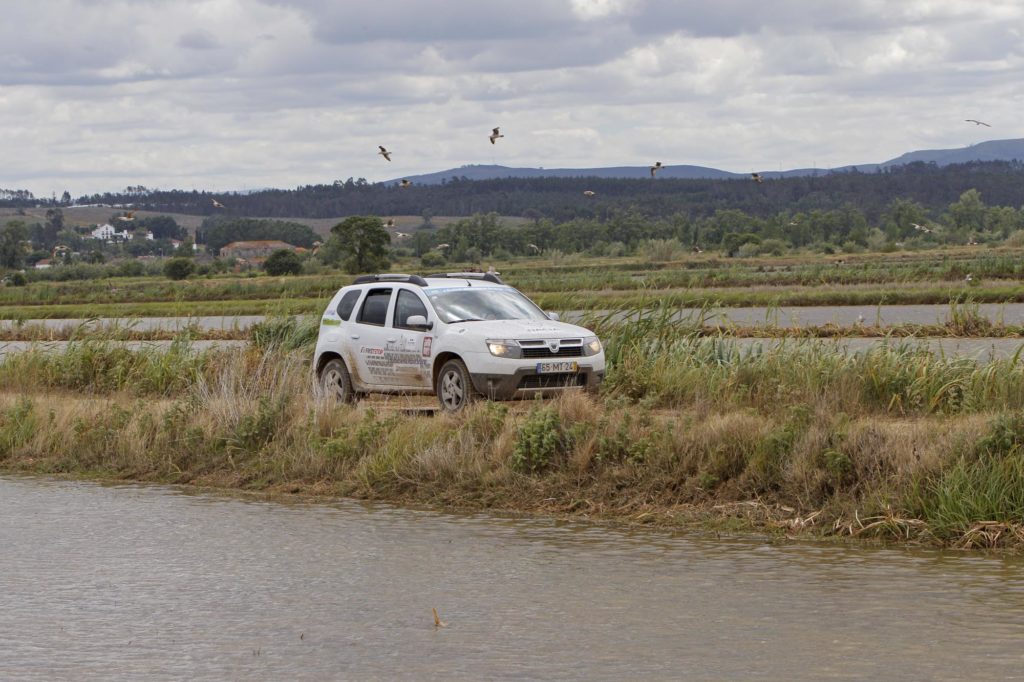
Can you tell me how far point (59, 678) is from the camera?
7.66 metres

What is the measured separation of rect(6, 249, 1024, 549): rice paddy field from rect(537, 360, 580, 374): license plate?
2.56ft

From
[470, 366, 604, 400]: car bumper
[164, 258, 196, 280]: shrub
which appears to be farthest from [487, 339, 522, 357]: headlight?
[164, 258, 196, 280]: shrub

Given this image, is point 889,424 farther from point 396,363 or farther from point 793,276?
point 793,276

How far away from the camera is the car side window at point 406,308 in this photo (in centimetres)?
1762

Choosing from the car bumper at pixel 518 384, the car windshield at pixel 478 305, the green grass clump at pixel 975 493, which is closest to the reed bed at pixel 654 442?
the green grass clump at pixel 975 493

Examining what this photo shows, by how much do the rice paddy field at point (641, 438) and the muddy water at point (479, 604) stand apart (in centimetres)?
64

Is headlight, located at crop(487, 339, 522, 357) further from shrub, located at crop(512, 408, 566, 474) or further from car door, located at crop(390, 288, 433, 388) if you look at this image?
shrub, located at crop(512, 408, 566, 474)

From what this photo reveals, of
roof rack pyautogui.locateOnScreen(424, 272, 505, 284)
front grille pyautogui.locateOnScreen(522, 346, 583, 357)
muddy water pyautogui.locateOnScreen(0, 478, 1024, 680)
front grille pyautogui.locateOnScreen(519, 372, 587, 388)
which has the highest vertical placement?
roof rack pyautogui.locateOnScreen(424, 272, 505, 284)

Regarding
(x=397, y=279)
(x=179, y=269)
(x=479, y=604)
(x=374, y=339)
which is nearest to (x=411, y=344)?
(x=374, y=339)

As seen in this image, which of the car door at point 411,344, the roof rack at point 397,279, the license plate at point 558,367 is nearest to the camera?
the license plate at point 558,367

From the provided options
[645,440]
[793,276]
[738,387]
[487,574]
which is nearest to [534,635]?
[487,574]

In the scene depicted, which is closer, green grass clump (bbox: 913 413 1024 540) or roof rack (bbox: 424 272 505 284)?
green grass clump (bbox: 913 413 1024 540)

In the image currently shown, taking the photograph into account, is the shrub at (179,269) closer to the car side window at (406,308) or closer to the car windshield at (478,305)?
the car side window at (406,308)

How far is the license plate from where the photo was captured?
16.3 meters
